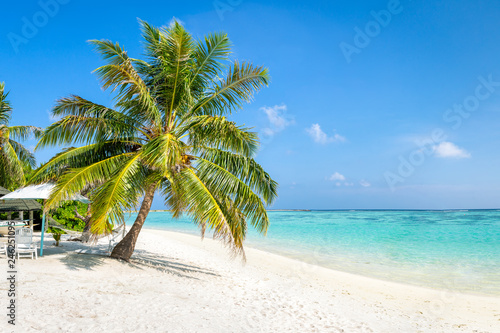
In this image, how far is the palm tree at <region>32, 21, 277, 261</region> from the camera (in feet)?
22.9

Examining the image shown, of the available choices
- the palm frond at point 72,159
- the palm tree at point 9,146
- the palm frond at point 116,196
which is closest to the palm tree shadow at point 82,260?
the palm frond at point 116,196

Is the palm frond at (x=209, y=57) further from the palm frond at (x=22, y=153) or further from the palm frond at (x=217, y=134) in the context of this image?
the palm frond at (x=22, y=153)

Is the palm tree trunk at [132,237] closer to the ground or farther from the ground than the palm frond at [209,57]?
closer to the ground

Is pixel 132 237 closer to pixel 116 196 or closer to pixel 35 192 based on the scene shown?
pixel 116 196

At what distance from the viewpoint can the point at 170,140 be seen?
6777 mm

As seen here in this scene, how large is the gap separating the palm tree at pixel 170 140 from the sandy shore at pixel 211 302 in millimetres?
1170

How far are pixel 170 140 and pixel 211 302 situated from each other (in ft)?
10.9

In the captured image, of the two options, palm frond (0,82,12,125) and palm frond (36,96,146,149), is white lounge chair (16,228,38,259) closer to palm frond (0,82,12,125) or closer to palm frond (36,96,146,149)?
palm frond (36,96,146,149)

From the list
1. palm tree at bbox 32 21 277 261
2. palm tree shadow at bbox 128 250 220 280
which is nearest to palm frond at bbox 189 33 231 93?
palm tree at bbox 32 21 277 261

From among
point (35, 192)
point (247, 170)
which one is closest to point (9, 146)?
point (35, 192)

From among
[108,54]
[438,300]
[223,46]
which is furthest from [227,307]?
[108,54]

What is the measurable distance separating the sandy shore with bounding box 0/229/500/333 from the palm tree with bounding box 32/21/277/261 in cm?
117

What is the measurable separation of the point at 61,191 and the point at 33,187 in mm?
1991

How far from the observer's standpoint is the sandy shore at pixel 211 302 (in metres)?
4.45
